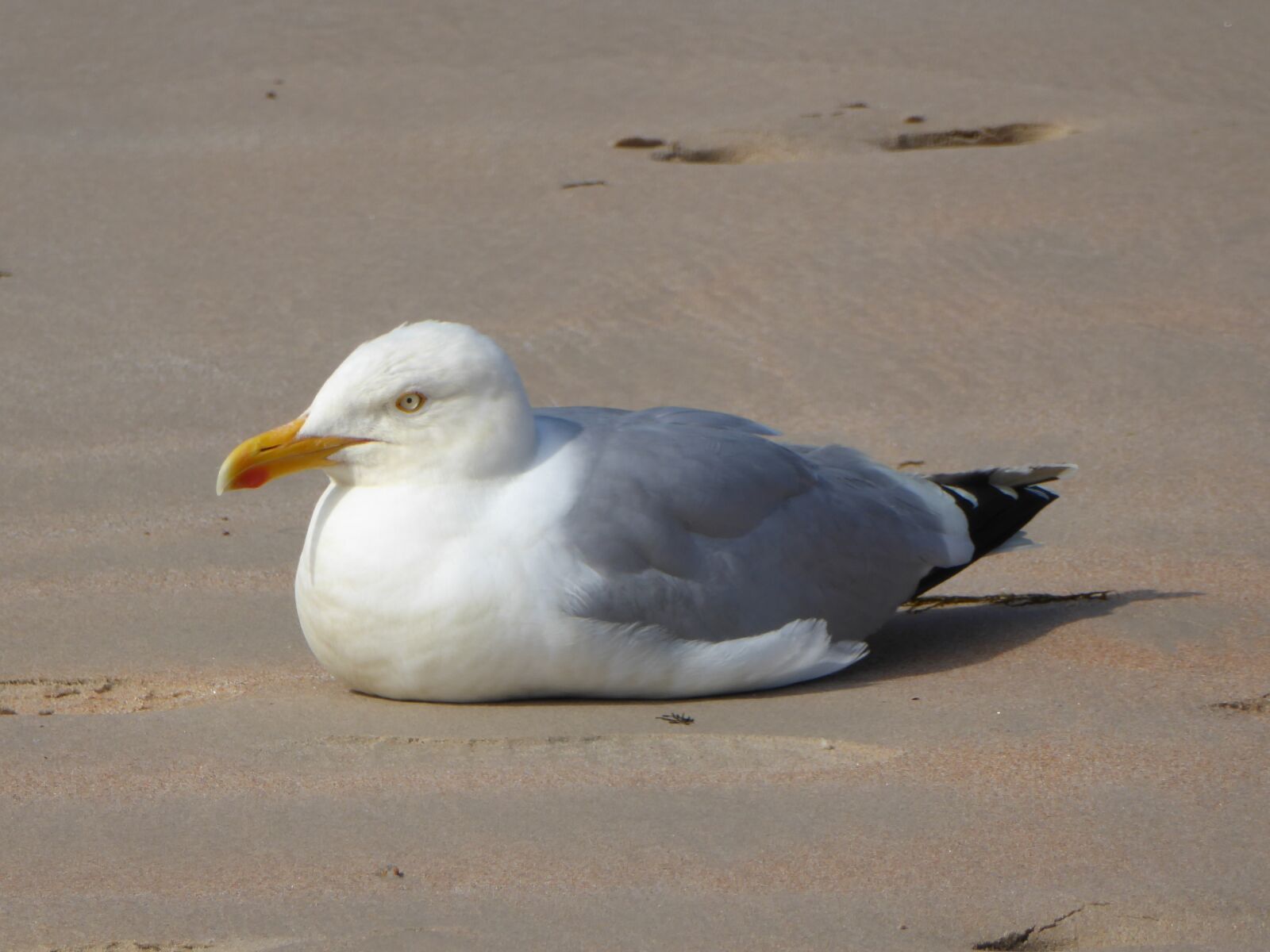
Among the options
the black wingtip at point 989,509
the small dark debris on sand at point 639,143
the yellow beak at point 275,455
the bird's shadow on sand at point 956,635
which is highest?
the small dark debris on sand at point 639,143

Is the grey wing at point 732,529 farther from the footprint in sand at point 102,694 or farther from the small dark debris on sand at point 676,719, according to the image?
the footprint in sand at point 102,694

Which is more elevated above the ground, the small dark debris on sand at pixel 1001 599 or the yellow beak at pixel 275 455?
the yellow beak at pixel 275 455

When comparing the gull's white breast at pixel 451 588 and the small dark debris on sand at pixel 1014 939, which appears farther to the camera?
the gull's white breast at pixel 451 588

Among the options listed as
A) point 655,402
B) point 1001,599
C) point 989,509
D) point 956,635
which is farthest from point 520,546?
point 655,402

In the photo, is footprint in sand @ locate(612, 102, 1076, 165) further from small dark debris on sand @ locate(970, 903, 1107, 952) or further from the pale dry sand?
small dark debris on sand @ locate(970, 903, 1107, 952)

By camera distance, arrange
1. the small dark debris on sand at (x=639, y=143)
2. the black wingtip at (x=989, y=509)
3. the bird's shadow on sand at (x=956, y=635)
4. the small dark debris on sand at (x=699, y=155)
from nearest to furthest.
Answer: the bird's shadow on sand at (x=956, y=635) < the black wingtip at (x=989, y=509) < the small dark debris on sand at (x=699, y=155) < the small dark debris on sand at (x=639, y=143)

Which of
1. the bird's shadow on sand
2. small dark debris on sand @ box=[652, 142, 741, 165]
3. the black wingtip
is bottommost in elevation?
the bird's shadow on sand

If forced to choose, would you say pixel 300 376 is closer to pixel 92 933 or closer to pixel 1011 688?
pixel 1011 688

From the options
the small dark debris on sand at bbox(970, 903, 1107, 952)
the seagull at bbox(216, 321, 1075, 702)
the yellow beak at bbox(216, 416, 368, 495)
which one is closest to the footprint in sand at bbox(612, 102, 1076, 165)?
the seagull at bbox(216, 321, 1075, 702)

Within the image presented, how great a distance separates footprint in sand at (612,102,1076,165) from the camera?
8234mm

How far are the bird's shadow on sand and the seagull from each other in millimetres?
87

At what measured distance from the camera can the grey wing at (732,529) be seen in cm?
388

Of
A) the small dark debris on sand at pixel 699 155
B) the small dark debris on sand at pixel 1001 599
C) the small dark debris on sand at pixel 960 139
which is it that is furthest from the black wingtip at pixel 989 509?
the small dark debris on sand at pixel 960 139

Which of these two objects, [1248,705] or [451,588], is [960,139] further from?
[451,588]
